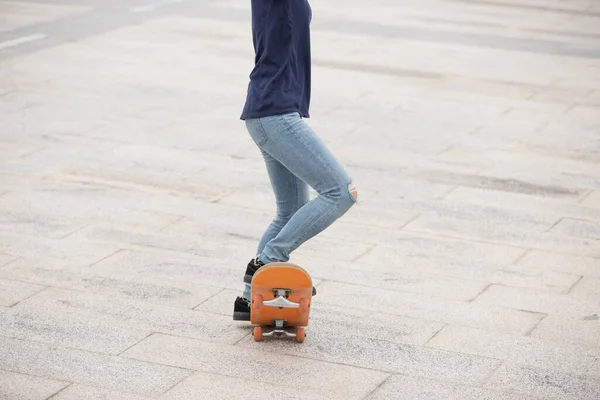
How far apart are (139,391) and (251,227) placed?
8.97 feet

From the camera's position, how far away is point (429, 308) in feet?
20.9

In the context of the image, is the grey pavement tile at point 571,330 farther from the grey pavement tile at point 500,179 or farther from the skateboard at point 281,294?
the grey pavement tile at point 500,179

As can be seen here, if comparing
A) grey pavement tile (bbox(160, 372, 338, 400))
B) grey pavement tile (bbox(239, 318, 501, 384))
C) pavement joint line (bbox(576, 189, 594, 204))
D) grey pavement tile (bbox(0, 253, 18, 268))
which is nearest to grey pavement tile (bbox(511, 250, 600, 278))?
pavement joint line (bbox(576, 189, 594, 204))

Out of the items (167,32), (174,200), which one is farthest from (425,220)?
(167,32)

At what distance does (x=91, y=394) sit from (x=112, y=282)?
1545 mm

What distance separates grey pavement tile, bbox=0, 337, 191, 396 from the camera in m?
5.21

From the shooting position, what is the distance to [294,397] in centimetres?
514

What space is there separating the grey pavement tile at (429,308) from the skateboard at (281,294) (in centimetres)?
75

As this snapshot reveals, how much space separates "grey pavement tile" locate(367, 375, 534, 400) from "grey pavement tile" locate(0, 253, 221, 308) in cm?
146

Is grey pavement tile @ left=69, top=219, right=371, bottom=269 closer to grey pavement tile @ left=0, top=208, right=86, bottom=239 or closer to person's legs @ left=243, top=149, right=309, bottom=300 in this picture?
grey pavement tile @ left=0, top=208, right=86, bottom=239

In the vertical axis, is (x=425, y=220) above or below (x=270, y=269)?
below

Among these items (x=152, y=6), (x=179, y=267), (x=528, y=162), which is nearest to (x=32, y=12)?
(x=152, y=6)

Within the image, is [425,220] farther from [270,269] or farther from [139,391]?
[139,391]

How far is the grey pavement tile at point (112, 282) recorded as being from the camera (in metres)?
6.38
